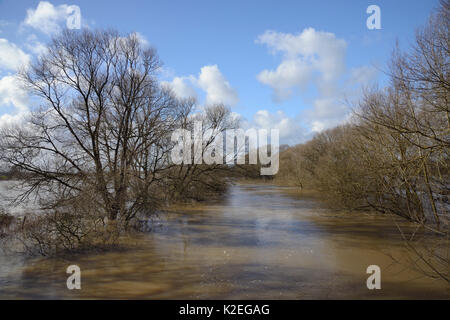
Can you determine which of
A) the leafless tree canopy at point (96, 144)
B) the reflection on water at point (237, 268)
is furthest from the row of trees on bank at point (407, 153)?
the leafless tree canopy at point (96, 144)

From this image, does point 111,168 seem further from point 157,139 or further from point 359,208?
point 359,208

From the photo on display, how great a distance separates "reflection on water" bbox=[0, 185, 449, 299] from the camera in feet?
21.1

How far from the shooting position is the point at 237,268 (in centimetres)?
787

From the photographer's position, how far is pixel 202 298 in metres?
6.07

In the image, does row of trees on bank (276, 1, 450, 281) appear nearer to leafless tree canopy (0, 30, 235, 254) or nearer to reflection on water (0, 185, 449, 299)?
reflection on water (0, 185, 449, 299)

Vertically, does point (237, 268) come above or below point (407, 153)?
below

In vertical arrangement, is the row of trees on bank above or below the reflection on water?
above

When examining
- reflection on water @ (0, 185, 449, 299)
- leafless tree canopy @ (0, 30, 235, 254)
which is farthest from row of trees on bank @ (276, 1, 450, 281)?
leafless tree canopy @ (0, 30, 235, 254)

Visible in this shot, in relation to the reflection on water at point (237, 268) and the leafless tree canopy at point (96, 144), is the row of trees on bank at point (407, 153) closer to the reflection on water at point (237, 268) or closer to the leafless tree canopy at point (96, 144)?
the reflection on water at point (237, 268)

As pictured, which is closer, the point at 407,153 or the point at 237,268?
the point at 237,268

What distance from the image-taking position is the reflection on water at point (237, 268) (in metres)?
6.43

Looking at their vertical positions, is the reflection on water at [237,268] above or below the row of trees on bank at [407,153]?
below

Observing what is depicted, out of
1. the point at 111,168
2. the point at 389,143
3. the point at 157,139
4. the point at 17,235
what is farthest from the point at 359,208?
the point at 17,235
